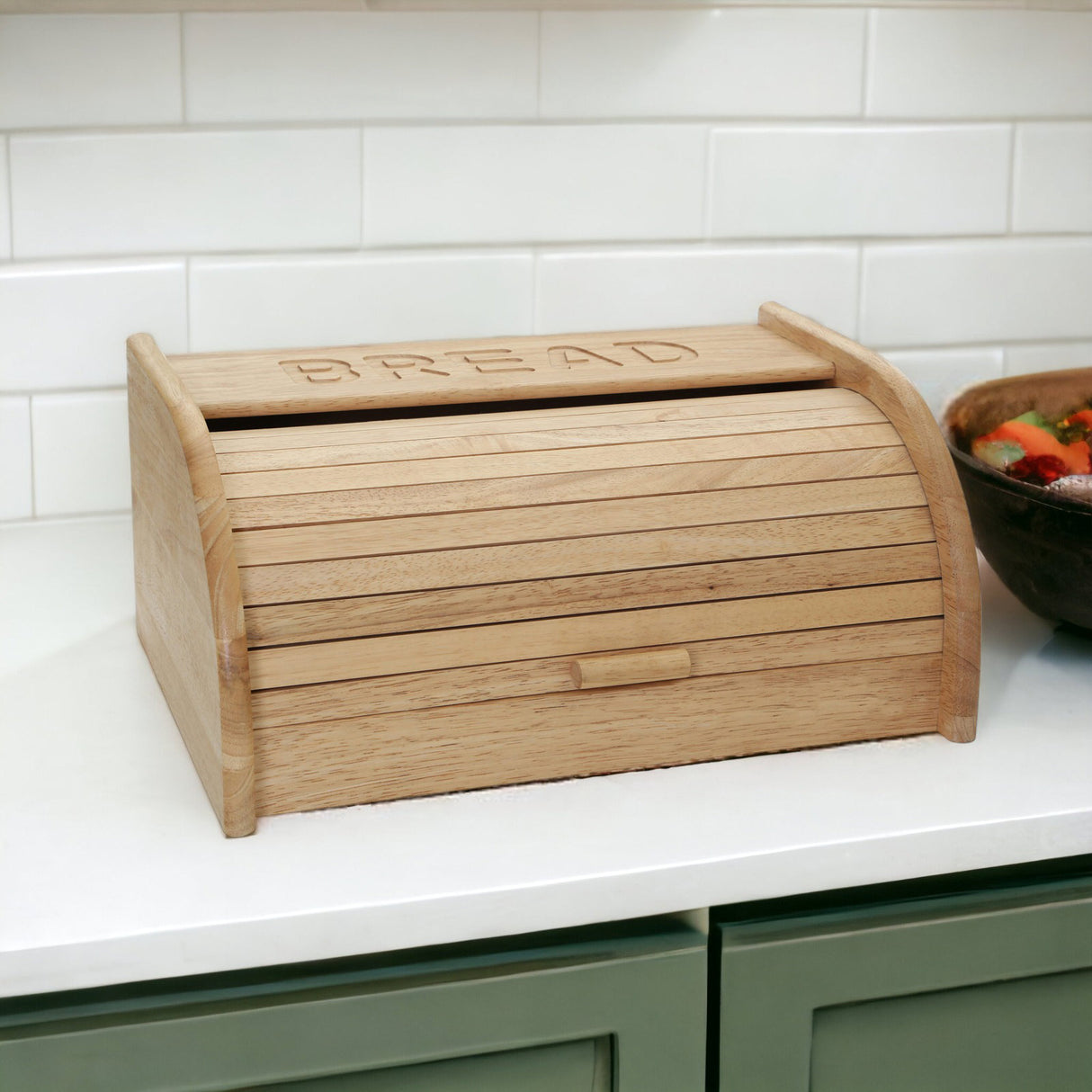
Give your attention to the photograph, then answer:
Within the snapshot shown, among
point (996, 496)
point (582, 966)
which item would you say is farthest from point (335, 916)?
point (996, 496)

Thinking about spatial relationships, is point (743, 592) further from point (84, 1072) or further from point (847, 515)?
point (84, 1072)

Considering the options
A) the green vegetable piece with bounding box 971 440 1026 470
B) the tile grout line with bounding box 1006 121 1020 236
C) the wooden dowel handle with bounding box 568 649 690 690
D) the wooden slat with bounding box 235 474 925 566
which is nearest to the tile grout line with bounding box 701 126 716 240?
the tile grout line with bounding box 1006 121 1020 236

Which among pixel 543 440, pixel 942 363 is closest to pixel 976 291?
pixel 942 363

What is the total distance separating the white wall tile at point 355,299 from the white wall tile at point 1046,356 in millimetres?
585

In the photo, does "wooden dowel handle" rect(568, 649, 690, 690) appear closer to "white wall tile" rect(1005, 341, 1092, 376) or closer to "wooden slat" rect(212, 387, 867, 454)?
"wooden slat" rect(212, 387, 867, 454)

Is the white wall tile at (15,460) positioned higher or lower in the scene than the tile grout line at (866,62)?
lower

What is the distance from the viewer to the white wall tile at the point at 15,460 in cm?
134

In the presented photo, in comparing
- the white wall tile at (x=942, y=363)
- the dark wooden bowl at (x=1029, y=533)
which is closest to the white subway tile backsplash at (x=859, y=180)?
the white wall tile at (x=942, y=363)

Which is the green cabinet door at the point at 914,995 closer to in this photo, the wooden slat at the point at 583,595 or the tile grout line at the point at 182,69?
the wooden slat at the point at 583,595

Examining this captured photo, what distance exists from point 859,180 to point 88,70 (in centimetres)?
80

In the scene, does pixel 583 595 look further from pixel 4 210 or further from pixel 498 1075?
pixel 4 210

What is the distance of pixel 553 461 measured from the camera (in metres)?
0.94

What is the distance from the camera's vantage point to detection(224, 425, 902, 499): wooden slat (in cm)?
89

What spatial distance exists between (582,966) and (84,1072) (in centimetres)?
30
